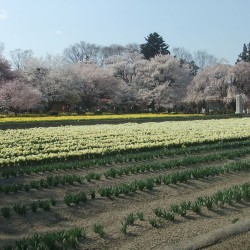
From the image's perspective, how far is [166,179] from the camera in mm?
10039

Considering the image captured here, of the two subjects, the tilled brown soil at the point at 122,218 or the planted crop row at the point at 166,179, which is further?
the planted crop row at the point at 166,179

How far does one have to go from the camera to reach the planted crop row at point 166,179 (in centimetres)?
883

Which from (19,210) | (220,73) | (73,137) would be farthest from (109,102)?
(19,210)

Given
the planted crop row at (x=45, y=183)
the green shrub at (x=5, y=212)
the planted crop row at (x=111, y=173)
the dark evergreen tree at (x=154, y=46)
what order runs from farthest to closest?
the dark evergreen tree at (x=154, y=46) → the planted crop row at (x=111, y=173) → the planted crop row at (x=45, y=183) → the green shrub at (x=5, y=212)

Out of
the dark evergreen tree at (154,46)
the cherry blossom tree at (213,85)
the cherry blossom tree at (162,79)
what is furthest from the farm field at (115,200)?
the dark evergreen tree at (154,46)

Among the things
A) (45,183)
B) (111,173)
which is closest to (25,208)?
(45,183)

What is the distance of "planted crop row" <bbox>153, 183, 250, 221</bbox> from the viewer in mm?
7120

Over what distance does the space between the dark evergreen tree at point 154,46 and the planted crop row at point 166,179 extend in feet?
204

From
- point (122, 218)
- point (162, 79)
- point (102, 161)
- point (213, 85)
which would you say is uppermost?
point (162, 79)

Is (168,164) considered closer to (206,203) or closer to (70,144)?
(206,203)

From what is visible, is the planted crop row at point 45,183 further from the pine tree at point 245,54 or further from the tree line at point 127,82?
the pine tree at point 245,54

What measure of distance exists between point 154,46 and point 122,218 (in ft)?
224

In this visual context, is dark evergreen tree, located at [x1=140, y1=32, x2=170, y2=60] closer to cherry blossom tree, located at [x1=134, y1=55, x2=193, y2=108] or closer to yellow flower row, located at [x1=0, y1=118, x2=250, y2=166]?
cherry blossom tree, located at [x1=134, y1=55, x2=193, y2=108]

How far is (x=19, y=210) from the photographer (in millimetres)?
7484
